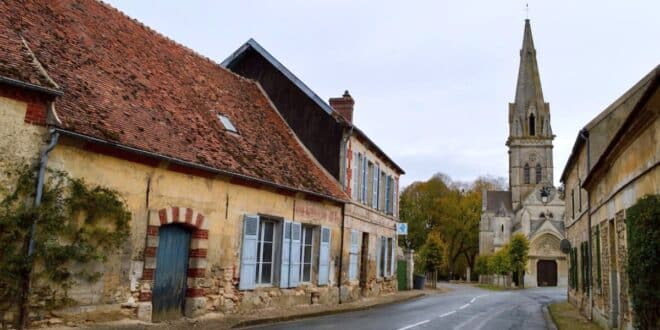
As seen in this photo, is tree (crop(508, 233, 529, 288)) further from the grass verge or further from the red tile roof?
the red tile roof

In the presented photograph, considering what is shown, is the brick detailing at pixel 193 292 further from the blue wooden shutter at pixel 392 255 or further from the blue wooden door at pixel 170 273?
the blue wooden shutter at pixel 392 255

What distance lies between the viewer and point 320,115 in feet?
63.1

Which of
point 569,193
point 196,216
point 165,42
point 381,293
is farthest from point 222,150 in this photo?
point 569,193

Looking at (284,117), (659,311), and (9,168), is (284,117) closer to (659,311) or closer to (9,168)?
(9,168)

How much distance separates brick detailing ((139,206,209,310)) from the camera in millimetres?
10998

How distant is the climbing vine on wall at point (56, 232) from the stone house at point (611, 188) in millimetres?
8509

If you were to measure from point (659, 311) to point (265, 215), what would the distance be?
8.93 metres

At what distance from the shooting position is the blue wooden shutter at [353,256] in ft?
63.7

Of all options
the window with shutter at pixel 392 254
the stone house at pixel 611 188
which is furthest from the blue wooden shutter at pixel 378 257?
the stone house at pixel 611 188

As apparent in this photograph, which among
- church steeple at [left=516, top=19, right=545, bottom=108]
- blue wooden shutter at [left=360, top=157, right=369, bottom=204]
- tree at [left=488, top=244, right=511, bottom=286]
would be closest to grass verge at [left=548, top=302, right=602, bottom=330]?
blue wooden shutter at [left=360, top=157, right=369, bottom=204]

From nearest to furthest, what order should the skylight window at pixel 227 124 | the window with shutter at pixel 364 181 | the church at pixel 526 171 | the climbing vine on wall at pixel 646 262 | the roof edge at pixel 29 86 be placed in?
the climbing vine on wall at pixel 646 262
the roof edge at pixel 29 86
the skylight window at pixel 227 124
the window with shutter at pixel 364 181
the church at pixel 526 171

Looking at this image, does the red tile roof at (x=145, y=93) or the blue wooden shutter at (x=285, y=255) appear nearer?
the red tile roof at (x=145, y=93)

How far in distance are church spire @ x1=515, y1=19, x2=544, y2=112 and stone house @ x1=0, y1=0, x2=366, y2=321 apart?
5320 centimetres

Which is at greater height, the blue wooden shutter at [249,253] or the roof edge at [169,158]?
the roof edge at [169,158]
